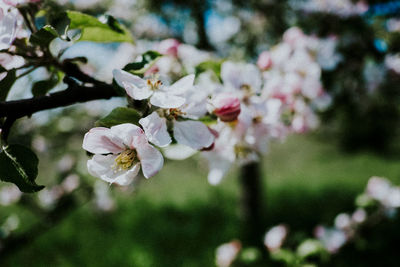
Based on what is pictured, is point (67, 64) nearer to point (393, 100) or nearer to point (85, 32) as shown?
point (85, 32)

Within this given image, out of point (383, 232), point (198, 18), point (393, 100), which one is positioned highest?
point (393, 100)

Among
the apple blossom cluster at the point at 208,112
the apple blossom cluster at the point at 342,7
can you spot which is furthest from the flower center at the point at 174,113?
the apple blossom cluster at the point at 342,7

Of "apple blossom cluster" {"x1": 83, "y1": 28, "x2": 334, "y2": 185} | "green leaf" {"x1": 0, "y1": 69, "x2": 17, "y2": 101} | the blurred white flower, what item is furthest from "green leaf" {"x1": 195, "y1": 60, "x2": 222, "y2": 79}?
the blurred white flower

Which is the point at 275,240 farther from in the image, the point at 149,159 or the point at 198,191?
the point at 198,191

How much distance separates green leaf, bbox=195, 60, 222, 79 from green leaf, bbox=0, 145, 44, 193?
0.38m

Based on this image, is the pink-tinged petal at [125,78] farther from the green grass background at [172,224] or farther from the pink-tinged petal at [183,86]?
the green grass background at [172,224]

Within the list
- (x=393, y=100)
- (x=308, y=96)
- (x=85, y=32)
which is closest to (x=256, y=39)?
(x=393, y=100)

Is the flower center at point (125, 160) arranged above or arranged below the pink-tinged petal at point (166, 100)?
below

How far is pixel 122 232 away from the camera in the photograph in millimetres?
3926

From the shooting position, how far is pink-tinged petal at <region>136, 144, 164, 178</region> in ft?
1.65

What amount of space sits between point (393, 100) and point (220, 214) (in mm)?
2602

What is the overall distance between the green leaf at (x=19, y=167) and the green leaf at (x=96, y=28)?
294 millimetres

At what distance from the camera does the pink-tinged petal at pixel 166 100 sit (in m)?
0.53

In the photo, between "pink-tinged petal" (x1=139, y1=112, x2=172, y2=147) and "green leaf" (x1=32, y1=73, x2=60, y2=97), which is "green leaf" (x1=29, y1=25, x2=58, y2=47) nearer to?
"green leaf" (x1=32, y1=73, x2=60, y2=97)
